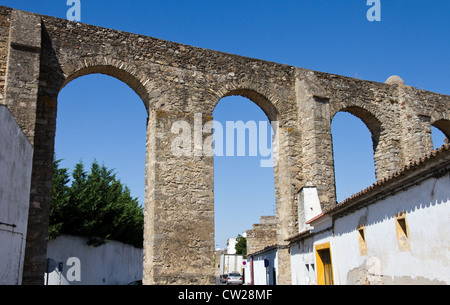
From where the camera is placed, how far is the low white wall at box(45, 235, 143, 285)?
15.6 m

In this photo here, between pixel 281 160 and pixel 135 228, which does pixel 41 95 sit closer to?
pixel 281 160

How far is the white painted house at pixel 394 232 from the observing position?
199 inches

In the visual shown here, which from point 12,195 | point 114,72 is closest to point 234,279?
point 114,72

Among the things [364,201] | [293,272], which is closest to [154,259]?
[293,272]

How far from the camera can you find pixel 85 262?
16.6 meters

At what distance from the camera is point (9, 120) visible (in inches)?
248

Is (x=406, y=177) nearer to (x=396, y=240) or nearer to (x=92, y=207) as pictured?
(x=396, y=240)

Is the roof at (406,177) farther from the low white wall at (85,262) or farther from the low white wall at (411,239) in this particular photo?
the low white wall at (85,262)

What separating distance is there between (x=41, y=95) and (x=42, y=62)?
739mm

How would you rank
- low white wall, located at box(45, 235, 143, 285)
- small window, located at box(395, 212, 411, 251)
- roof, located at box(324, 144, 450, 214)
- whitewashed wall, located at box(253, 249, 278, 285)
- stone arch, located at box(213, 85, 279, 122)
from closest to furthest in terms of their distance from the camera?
1. roof, located at box(324, 144, 450, 214)
2. small window, located at box(395, 212, 411, 251)
3. stone arch, located at box(213, 85, 279, 122)
4. low white wall, located at box(45, 235, 143, 285)
5. whitewashed wall, located at box(253, 249, 278, 285)

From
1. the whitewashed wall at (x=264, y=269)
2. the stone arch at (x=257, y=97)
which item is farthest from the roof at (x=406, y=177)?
the whitewashed wall at (x=264, y=269)

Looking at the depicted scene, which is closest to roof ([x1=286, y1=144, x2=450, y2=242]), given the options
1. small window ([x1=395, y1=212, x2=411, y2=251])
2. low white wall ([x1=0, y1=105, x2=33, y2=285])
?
small window ([x1=395, y1=212, x2=411, y2=251])

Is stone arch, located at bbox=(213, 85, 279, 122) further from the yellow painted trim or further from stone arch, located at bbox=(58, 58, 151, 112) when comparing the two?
the yellow painted trim

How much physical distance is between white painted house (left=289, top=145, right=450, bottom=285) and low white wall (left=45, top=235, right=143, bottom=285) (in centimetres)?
1005
